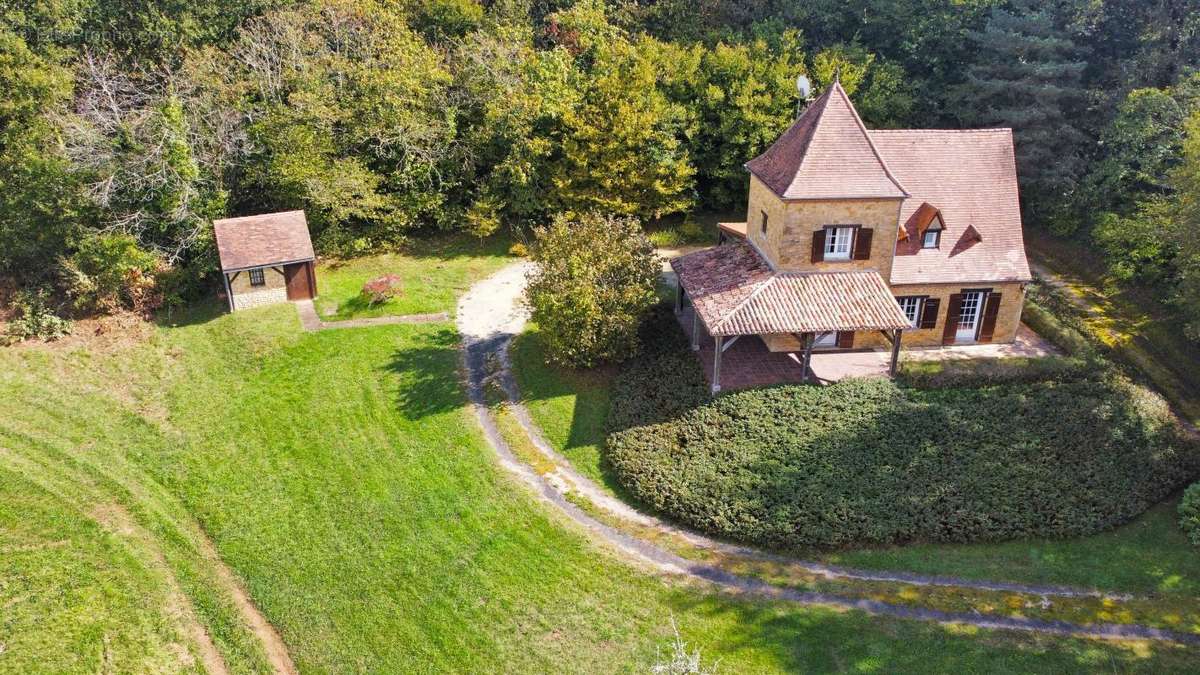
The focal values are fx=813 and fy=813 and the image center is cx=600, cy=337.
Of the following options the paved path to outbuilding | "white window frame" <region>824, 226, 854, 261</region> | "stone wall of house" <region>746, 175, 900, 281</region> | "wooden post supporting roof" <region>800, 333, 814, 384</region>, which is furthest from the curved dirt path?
"white window frame" <region>824, 226, 854, 261</region>

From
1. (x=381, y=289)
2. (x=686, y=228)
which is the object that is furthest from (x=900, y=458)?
(x=381, y=289)

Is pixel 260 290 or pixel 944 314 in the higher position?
pixel 944 314

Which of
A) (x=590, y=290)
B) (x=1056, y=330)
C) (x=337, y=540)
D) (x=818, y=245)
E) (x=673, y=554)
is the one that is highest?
(x=818, y=245)

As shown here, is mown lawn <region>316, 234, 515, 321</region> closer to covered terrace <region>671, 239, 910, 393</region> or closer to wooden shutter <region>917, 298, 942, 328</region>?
covered terrace <region>671, 239, 910, 393</region>

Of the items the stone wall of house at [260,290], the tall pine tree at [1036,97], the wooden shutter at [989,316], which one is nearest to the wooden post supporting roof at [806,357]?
the wooden shutter at [989,316]

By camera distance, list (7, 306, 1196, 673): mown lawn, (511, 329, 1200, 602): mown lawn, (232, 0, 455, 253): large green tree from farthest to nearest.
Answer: (232, 0, 455, 253): large green tree → (511, 329, 1200, 602): mown lawn → (7, 306, 1196, 673): mown lawn

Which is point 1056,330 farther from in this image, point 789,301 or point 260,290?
point 260,290

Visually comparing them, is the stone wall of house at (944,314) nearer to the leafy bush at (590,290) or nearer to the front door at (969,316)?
the front door at (969,316)
